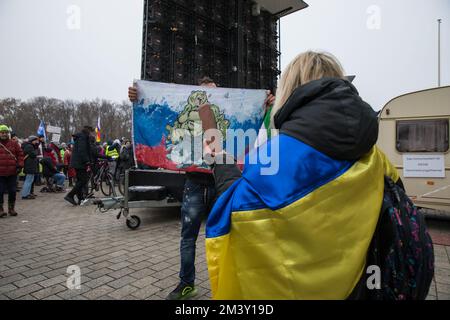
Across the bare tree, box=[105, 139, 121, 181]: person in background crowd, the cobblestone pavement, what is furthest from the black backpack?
the bare tree

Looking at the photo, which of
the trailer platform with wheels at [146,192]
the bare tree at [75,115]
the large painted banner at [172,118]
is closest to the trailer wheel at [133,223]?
the trailer platform with wheels at [146,192]

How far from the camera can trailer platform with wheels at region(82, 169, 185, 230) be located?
209 inches

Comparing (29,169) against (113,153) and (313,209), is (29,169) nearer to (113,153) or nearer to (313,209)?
(113,153)

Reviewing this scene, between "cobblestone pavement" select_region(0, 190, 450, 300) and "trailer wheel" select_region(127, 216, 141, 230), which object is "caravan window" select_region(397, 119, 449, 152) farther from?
"trailer wheel" select_region(127, 216, 141, 230)

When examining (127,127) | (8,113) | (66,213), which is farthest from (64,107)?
(66,213)

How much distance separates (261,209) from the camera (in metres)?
0.95

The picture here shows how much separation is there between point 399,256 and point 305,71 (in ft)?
2.45

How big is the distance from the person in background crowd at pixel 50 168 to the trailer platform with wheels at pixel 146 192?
5.51 m

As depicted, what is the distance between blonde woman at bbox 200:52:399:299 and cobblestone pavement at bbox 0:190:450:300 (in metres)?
2.07

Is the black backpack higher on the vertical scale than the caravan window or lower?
lower

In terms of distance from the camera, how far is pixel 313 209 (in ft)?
3.05

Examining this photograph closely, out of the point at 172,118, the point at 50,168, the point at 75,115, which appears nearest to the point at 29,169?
the point at 50,168

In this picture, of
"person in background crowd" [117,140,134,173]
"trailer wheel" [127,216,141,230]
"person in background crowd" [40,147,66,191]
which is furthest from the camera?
"person in background crowd" [117,140,134,173]

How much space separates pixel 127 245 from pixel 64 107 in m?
70.6
